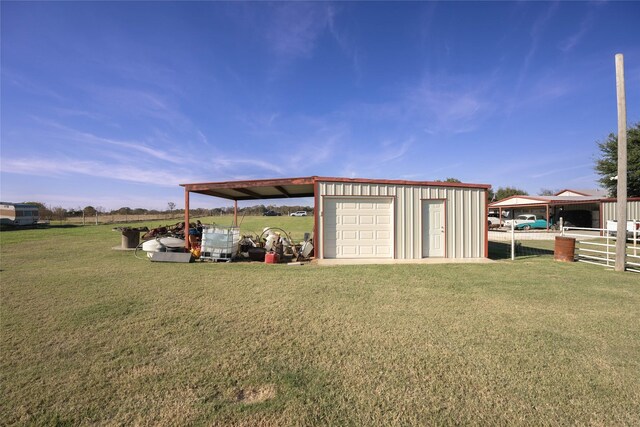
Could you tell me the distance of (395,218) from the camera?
35.6 feet

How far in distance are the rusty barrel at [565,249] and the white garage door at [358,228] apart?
577 cm

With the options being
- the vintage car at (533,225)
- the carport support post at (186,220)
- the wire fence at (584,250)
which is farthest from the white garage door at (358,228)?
the vintage car at (533,225)

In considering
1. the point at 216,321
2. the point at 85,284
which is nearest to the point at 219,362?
the point at 216,321

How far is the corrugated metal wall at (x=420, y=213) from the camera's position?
35.6 feet

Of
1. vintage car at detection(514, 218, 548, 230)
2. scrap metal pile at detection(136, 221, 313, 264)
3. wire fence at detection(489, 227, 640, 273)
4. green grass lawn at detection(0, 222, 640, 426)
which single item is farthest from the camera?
vintage car at detection(514, 218, 548, 230)

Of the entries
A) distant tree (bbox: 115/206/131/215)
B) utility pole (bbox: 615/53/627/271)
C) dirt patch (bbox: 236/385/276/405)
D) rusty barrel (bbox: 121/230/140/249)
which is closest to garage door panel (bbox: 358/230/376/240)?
utility pole (bbox: 615/53/627/271)

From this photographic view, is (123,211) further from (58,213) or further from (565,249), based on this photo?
(565,249)

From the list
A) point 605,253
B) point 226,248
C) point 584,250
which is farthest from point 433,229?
point 226,248

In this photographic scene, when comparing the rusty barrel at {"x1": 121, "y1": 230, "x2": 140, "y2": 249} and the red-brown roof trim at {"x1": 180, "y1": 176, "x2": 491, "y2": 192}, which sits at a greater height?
the red-brown roof trim at {"x1": 180, "y1": 176, "x2": 491, "y2": 192}

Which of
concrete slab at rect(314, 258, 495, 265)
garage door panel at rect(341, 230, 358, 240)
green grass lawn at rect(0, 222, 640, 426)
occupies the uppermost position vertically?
garage door panel at rect(341, 230, 358, 240)

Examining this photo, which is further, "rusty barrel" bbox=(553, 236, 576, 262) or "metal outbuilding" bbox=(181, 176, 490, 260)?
"metal outbuilding" bbox=(181, 176, 490, 260)

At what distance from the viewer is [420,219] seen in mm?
11000

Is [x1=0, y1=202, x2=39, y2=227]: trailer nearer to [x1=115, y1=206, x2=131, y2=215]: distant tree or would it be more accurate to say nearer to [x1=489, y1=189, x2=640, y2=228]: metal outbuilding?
[x1=115, y1=206, x2=131, y2=215]: distant tree

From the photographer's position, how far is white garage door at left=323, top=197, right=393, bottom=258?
1091cm
